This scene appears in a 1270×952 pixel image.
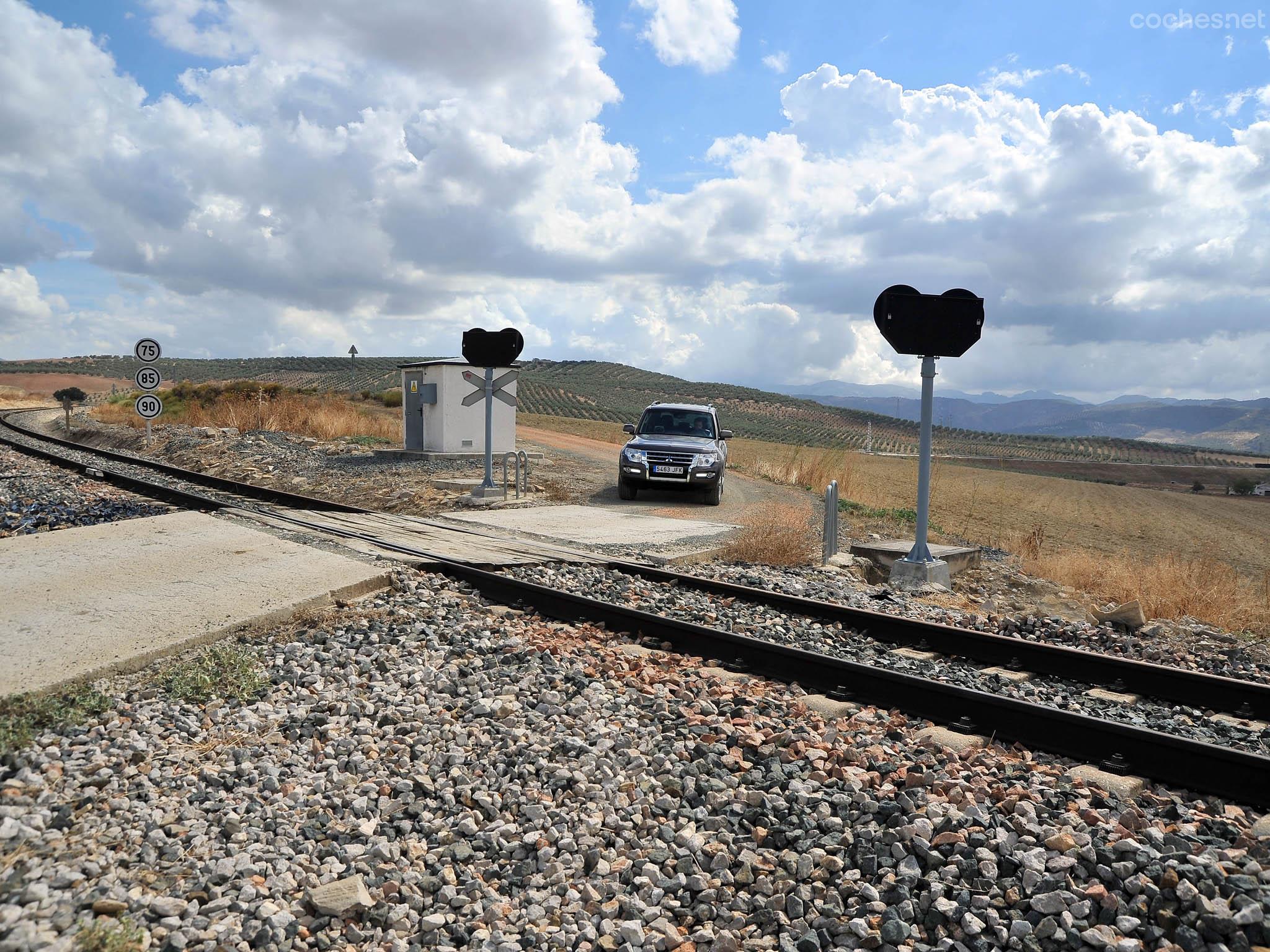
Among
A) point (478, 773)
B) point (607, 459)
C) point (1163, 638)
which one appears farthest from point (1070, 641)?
point (607, 459)

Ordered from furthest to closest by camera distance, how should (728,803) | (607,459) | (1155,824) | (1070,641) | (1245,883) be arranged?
1. (607,459)
2. (1070,641)
3. (728,803)
4. (1155,824)
5. (1245,883)

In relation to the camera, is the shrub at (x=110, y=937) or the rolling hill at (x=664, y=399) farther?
the rolling hill at (x=664, y=399)

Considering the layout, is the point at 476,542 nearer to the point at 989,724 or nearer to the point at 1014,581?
the point at 1014,581

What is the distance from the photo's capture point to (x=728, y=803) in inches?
170

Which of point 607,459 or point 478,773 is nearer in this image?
point 478,773

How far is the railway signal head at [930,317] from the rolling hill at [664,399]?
65.9m

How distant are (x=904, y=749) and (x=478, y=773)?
6.92ft

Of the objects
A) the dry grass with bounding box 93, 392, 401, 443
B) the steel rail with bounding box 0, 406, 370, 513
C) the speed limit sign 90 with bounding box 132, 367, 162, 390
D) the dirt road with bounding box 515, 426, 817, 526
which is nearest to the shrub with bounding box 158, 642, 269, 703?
the dirt road with bounding box 515, 426, 817, 526

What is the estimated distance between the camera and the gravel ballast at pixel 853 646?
5.66 meters

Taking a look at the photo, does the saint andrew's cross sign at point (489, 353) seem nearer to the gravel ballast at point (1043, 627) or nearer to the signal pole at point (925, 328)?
the gravel ballast at point (1043, 627)

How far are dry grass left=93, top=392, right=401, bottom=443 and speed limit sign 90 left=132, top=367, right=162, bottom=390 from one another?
437 cm

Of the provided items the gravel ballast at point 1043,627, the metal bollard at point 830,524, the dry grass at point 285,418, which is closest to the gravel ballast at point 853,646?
the gravel ballast at point 1043,627

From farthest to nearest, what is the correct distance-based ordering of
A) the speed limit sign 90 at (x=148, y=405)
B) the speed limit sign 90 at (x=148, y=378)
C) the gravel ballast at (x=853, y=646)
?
the speed limit sign 90 at (x=148, y=405) → the speed limit sign 90 at (x=148, y=378) → the gravel ballast at (x=853, y=646)

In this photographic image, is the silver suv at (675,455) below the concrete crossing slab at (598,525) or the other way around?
the other way around
